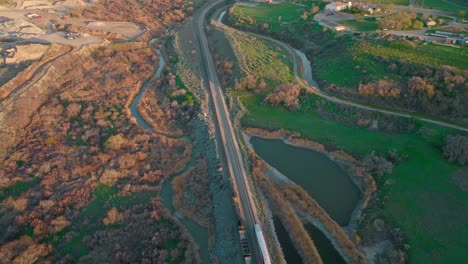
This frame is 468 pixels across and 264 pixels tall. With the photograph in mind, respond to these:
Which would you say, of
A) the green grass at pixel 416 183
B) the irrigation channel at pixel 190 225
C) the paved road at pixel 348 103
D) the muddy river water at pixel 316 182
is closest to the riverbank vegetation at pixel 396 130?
the green grass at pixel 416 183

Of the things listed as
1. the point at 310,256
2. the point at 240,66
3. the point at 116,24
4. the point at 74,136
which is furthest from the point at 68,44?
the point at 310,256

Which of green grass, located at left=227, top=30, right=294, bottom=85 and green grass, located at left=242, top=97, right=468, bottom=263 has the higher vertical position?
green grass, located at left=227, top=30, right=294, bottom=85

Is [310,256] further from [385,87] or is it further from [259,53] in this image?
[259,53]

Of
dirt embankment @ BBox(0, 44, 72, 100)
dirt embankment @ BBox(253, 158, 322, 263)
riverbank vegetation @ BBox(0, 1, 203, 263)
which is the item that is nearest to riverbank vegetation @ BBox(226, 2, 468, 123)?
dirt embankment @ BBox(253, 158, 322, 263)

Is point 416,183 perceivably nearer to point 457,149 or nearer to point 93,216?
point 457,149

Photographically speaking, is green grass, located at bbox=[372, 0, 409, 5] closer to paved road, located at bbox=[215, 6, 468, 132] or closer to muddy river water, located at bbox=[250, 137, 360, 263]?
paved road, located at bbox=[215, 6, 468, 132]

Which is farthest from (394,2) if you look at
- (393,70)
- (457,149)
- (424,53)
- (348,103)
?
(457,149)
